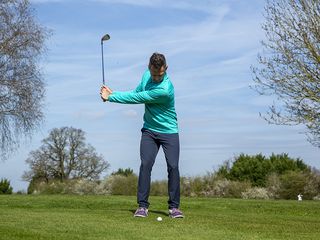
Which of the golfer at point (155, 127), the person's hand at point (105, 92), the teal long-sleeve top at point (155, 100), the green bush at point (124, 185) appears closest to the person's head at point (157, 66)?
the golfer at point (155, 127)

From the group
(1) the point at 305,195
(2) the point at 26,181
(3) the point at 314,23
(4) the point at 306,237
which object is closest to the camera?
(4) the point at 306,237

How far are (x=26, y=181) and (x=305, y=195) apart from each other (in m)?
28.7

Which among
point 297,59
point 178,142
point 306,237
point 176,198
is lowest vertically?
point 306,237

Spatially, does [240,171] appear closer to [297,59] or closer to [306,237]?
[297,59]

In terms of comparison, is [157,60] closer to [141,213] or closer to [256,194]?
[141,213]

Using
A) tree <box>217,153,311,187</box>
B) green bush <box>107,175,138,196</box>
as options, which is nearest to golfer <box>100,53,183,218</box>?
green bush <box>107,175,138,196</box>

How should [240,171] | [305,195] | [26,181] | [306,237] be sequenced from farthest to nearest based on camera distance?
[26,181], [240,171], [305,195], [306,237]

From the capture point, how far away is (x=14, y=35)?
94.4 ft

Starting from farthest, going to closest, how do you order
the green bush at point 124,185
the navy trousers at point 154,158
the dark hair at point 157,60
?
the green bush at point 124,185
the navy trousers at point 154,158
the dark hair at point 157,60

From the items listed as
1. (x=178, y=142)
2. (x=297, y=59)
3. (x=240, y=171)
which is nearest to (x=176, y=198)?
(x=178, y=142)

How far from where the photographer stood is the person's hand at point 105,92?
27.1ft

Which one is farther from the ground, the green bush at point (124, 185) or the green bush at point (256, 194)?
the green bush at point (124, 185)

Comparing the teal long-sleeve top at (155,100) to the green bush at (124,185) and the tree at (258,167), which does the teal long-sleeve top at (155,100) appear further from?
the tree at (258,167)

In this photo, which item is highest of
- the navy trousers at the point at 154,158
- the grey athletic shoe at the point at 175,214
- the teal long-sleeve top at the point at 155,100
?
the teal long-sleeve top at the point at 155,100
